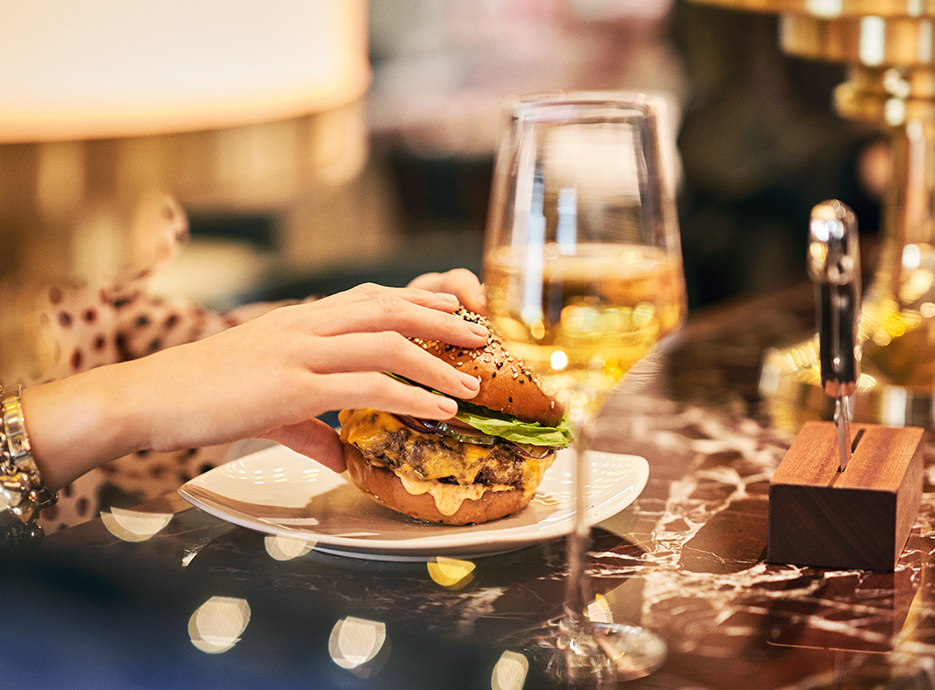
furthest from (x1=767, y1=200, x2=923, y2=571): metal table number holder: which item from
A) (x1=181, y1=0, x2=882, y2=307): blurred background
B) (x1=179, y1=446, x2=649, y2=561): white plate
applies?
(x1=181, y1=0, x2=882, y2=307): blurred background

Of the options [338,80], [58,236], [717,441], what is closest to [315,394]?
[338,80]

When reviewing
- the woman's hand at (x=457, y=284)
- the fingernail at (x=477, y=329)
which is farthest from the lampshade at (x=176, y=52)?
the fingernail at (x=477, y=329)

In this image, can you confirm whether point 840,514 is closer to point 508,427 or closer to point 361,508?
point 508,427

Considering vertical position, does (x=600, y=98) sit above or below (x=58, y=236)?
above

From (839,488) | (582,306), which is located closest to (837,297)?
(839,488)

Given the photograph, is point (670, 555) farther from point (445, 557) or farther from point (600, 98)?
point (600, 98)

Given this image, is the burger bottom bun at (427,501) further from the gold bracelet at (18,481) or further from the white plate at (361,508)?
the gold bracelet at (18,481)
